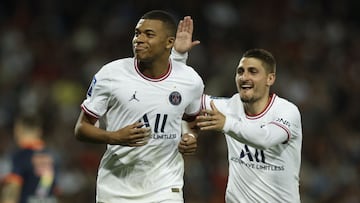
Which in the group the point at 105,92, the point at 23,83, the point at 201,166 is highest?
the point at 105,92

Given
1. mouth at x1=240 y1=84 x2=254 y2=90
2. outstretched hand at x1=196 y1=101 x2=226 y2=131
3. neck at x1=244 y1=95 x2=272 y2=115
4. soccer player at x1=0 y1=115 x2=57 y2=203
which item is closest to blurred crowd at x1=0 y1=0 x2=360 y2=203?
soccer player at x1=0 y1=115 x2=57 y2=203

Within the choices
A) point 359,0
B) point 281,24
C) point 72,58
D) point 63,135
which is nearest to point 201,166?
Result: point 63,135

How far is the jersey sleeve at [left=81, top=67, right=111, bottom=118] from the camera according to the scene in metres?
6.52

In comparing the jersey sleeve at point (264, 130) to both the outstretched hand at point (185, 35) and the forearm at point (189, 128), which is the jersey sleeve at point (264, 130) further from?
the outstretched hand at point (185, 35)

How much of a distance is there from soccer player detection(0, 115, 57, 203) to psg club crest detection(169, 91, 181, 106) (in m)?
2.52

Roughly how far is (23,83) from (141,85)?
6.93 metres

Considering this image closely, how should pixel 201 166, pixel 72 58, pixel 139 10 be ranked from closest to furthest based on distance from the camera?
pixel 201 166
pixel 72 58
pixel 139 10

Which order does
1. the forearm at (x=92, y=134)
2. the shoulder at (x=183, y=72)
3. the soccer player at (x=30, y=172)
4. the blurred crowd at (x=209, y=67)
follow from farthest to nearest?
the blurred crowd at (x=209, y=67) < the soccer player at (x=30, y=172) < the shoulder at (x=183, y=72) < the forearm at (x=92, y=134)

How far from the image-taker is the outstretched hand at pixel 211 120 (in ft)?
21.0

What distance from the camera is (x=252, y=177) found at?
23.0 ft

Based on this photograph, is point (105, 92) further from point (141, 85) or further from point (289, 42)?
point (289, 42)

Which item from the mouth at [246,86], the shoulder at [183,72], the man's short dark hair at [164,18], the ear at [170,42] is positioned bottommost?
the mouth at [246,86]

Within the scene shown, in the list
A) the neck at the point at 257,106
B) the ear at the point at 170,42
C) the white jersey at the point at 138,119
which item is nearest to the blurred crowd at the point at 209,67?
the neck at the point at 257,106

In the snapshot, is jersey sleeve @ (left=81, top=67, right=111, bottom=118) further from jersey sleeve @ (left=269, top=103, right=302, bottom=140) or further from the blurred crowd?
the blurred crowd
